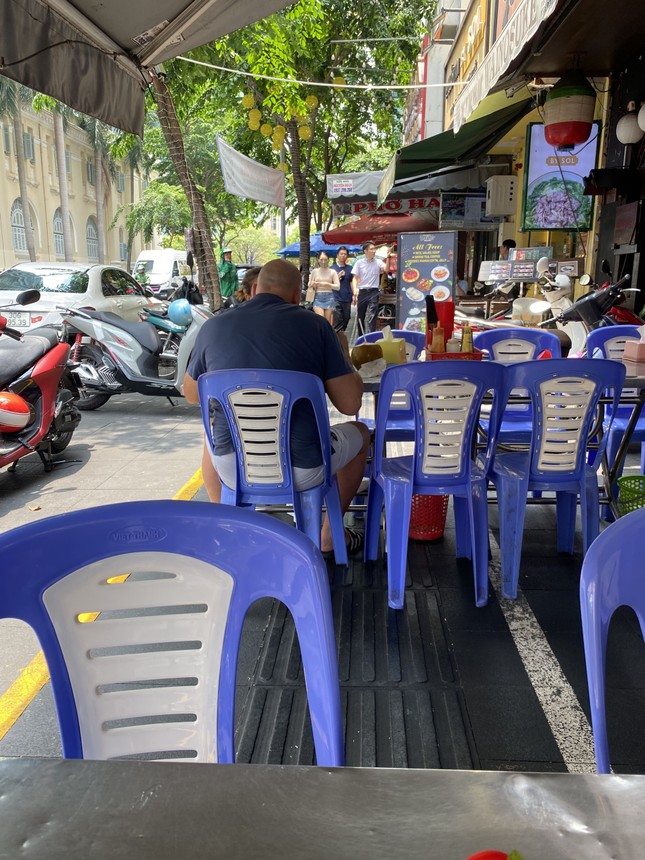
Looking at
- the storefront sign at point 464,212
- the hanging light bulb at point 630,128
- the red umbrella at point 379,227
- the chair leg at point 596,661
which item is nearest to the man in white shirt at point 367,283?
the storefront sign at point 464,212

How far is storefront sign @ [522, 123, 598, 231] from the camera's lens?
9188 millimetres

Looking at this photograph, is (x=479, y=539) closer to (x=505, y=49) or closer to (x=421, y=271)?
(x=505, y=49)

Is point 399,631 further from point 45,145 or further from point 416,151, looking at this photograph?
point 45,145

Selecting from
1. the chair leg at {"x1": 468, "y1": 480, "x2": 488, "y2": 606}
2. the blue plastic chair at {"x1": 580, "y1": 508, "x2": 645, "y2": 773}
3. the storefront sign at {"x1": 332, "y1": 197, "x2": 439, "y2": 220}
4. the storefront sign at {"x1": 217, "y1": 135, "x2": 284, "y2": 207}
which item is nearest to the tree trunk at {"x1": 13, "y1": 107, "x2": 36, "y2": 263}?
the storefront sign at {"x1": 332, "y1": 197, "x2": 439, "y2": 220}

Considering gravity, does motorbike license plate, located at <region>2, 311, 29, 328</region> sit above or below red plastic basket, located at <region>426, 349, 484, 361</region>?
below

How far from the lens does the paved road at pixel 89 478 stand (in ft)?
8.91

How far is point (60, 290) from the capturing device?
30.6ft

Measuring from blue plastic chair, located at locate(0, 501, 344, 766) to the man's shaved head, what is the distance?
91.6 inches

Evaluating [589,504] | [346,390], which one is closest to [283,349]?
[346,390]

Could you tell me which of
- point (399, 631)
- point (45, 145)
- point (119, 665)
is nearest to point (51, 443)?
point (399, 631)

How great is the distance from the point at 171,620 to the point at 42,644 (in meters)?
0.27

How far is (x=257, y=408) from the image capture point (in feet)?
11.2

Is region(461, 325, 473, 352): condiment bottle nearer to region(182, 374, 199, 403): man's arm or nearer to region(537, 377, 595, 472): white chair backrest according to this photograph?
region(537, 377, 595, 472): white chair backrest

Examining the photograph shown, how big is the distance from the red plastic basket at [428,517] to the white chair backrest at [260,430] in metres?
1.11
